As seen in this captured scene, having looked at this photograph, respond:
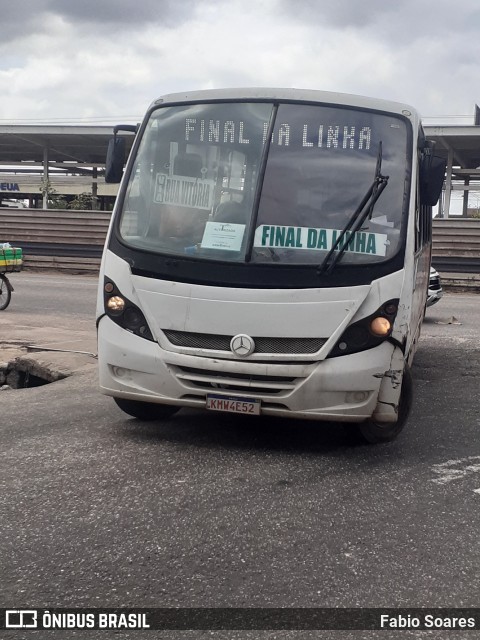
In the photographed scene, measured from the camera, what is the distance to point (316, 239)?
18.1 ft

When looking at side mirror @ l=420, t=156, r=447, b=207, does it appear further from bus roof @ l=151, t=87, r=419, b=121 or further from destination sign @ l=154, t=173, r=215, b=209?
destination sign @ l=154, t=173, r=215, b=209

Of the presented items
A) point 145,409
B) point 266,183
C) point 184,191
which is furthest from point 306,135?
point 145,409

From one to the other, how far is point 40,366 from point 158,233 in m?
3.63

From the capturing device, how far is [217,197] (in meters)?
5.77

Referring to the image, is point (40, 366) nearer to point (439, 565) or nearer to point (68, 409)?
point (68, 409)

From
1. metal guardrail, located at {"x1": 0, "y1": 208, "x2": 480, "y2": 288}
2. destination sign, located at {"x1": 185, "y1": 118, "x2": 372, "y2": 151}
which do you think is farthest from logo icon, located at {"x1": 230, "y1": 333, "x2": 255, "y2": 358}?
metal guardrail, located at {"x1": 0, "y1": 208, "x2": 480, "y2": 288}

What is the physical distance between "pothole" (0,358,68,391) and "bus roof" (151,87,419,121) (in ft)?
12.9

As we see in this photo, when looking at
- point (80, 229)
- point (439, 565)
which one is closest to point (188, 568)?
point (439, 565)

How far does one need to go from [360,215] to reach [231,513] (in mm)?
2356

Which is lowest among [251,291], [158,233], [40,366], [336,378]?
[40,366]

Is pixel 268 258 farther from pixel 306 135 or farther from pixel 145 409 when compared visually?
pixel 145 409

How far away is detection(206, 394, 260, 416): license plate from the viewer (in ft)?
17.6

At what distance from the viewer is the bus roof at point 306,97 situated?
597 cm

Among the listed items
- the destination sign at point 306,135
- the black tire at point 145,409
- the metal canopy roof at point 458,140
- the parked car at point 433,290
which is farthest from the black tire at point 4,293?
the metal canopy roof at point 458,140
